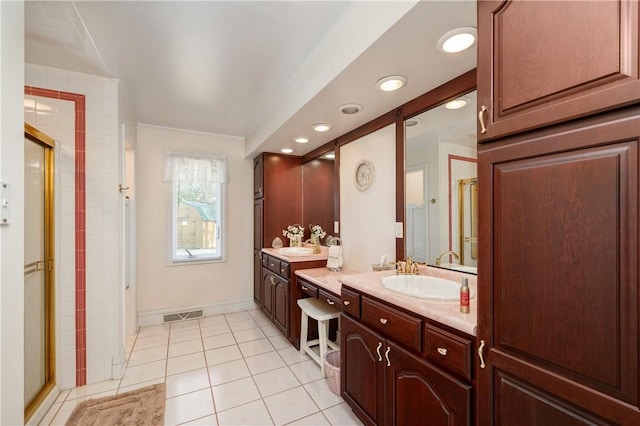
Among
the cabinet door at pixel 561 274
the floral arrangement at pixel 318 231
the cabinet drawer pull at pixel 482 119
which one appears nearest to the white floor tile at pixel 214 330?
the floral arrangement at pixel 318 231

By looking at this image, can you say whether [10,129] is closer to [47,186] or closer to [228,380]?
[47,186]

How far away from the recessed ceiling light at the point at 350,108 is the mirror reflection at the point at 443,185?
388 mm

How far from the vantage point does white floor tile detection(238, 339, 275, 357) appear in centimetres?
276

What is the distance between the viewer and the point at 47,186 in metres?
2.00

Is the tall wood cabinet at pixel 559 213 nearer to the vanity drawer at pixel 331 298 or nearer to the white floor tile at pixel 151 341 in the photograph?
the vanity drawer at pixel 331 298

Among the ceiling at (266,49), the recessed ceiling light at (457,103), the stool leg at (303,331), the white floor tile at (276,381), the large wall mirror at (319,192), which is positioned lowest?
the white floor tile at (276,381)

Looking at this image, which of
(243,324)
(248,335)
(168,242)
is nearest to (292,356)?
(248,335)

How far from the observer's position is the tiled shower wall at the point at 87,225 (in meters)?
2.12

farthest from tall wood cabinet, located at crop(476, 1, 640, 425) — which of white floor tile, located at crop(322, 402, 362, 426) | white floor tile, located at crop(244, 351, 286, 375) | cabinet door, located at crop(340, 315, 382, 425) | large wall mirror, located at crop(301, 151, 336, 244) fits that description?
large wall mirror, located at crop(301, 151, 336, 244)

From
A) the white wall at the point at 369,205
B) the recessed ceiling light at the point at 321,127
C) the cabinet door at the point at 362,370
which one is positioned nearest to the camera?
the cabinet door at the point at 362,370

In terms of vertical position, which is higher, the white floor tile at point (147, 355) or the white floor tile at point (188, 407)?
the white floor tile at point (188, 407)

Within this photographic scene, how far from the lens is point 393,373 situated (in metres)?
1.44

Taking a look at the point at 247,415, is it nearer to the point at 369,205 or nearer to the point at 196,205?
the point at 369,205

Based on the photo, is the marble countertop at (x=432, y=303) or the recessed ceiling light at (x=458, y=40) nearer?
the marble countertop at (x=432, y=303)
